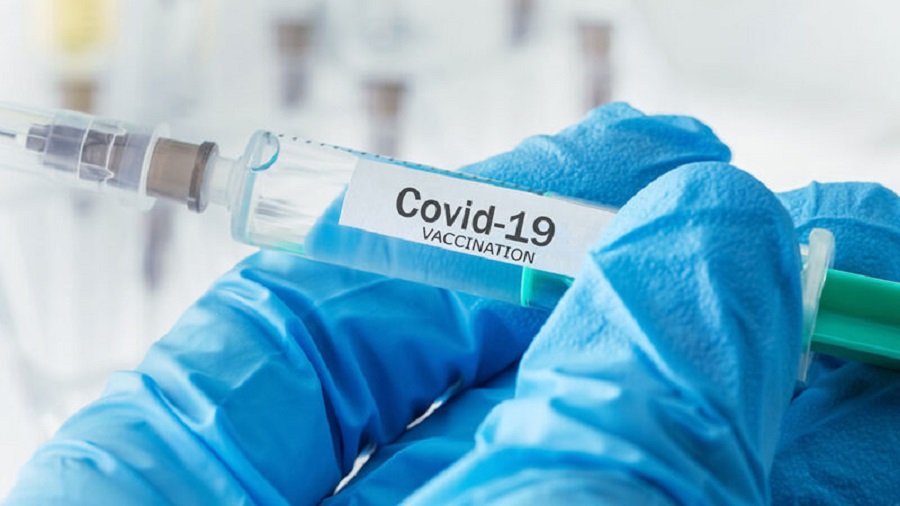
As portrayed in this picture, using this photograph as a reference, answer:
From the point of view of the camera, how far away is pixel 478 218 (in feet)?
2.45

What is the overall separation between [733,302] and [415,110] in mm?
1626

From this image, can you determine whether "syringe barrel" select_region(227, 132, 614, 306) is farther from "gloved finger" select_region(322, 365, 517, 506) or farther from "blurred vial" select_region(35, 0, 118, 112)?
"blurred vial" select_region(35, 0, 118, 112)

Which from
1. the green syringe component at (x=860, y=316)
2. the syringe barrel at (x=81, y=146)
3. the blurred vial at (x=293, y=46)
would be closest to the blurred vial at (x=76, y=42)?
the blurred vial at (x=293, y=46)

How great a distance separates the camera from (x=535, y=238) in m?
0.74

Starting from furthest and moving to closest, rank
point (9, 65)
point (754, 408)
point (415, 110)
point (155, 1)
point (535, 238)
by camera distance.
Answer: point (415, 110) < point (155, 1) < point (9, 65) < point (535, 238) < point (754, 408)

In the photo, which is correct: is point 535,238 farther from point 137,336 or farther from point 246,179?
point 137,336

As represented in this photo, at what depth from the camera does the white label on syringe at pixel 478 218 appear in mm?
740

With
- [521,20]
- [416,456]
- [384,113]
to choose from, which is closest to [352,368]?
[416,456]

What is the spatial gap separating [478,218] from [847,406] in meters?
0.28

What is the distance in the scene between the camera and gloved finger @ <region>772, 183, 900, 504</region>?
26.4 inches

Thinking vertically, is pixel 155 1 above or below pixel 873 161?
above

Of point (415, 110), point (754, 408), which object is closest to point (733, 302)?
point (754, 408)

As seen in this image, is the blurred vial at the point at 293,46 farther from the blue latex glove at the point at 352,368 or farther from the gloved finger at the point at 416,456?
the gloved finger at the point at 416,456

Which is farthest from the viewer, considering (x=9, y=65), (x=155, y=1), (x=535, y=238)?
(x=155, y=1)
